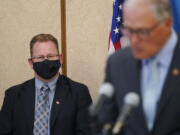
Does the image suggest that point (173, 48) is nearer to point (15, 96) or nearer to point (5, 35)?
point (15, 96)

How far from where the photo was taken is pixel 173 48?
1.58m

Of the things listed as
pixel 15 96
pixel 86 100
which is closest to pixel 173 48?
pixel 86 100

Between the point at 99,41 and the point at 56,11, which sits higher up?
the point at 56,11

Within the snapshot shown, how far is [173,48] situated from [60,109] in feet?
4.61

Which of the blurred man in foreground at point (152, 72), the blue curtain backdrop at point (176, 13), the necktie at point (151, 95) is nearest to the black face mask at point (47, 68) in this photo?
the blue curtain backdrop at point (176, 13)

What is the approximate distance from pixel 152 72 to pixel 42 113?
1.40 meters

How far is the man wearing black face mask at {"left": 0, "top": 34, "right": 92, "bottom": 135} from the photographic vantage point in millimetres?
2734

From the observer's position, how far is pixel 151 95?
1.56 meters

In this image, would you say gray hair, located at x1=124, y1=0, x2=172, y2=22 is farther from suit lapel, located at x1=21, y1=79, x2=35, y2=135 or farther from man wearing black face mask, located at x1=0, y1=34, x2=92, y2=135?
suit lapel, located at x1=21, y1=79, x2=35, y2=135

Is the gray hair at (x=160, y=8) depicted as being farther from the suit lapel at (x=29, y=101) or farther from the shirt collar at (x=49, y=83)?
the suit lapel at (x=29, y=101)

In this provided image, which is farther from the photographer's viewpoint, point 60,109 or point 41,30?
point 41,30

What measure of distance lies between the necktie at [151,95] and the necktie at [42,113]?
1317mm

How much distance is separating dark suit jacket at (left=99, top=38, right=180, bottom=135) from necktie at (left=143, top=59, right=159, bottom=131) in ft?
0.09

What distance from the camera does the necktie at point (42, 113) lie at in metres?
2.73
